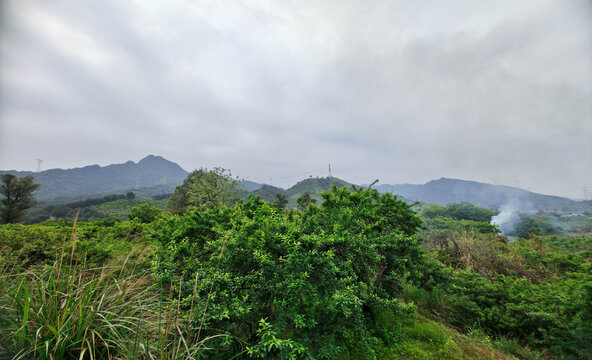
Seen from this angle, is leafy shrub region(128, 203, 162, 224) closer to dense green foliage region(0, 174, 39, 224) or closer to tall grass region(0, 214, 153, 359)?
tall grass region(0, 214, 153, 359)

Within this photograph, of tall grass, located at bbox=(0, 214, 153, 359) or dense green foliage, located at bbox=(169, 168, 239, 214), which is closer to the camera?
tall grass, located at bbox=(0, 214, 153, 359)

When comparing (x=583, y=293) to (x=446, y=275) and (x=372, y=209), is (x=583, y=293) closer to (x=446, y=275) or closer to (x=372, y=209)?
(x=446, y=275)

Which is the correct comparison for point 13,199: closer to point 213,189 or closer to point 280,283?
point 213,189

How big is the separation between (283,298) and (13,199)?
40.6 metres

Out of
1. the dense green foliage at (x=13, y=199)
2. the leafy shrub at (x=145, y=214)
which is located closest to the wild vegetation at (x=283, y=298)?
the leafy shrub at (x=145, y=214)

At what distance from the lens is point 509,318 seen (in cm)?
452

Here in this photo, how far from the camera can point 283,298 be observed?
9.84ft

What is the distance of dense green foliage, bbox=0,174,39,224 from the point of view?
956 inches

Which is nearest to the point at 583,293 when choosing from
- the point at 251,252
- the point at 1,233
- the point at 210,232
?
the point at 251,252

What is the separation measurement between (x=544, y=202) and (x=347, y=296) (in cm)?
26738

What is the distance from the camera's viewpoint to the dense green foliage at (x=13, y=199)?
2428cm

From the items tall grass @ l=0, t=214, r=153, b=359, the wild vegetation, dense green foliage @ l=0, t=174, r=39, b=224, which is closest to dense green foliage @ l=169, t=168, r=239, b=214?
the wild vegetation

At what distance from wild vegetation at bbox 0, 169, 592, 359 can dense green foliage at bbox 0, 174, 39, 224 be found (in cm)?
3144

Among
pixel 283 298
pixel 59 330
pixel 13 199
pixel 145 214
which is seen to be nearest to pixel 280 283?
pixel 283 298
